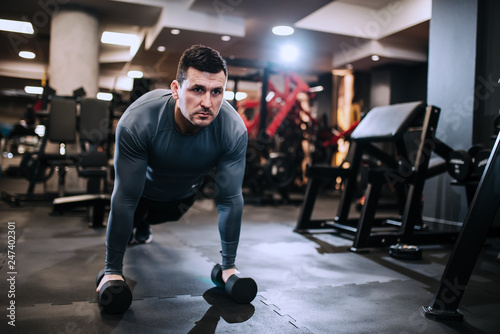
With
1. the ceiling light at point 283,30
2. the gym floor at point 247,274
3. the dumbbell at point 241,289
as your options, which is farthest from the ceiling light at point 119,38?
the dumbbell at point 241,289

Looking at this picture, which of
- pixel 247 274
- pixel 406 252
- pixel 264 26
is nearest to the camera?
pixel 247 274

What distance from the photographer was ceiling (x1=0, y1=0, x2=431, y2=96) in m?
5.31

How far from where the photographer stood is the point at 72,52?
212 inches

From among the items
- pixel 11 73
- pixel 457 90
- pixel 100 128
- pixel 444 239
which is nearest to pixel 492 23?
pixel 457 90

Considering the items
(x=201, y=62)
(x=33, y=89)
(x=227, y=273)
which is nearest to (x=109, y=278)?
(x=227, y=273)

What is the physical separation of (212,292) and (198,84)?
0.84 meters

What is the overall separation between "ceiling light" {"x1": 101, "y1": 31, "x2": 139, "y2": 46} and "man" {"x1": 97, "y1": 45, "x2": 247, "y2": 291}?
673 centimetres

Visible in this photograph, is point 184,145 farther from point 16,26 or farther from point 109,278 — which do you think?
point 16,26

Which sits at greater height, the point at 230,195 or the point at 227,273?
the point at 230,195

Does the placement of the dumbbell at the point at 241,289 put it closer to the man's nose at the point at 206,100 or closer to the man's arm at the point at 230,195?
the man's arm at the point at 230,195

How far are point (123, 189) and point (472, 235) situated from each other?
48.8 inches

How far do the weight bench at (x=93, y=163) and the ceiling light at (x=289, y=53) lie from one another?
12.6 feet

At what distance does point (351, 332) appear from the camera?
1.25 meters

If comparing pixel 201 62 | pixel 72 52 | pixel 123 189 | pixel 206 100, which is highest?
pixel 72 52
